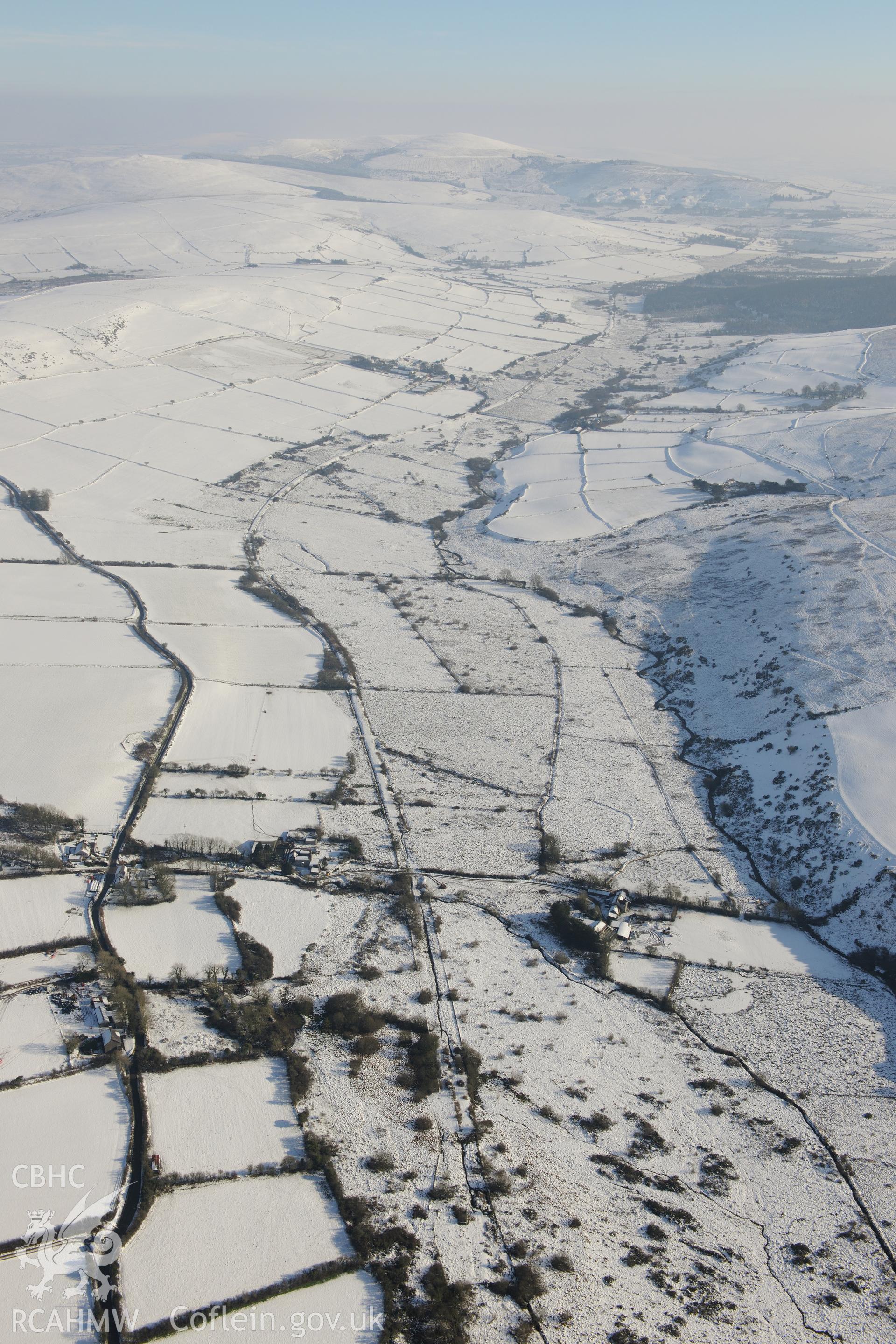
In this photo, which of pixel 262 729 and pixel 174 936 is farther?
pixel 262 729

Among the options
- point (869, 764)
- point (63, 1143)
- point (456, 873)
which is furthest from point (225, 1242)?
point (869, 764)

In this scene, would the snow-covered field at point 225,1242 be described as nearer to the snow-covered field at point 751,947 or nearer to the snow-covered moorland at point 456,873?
the snow-covered moorland at point 456,873

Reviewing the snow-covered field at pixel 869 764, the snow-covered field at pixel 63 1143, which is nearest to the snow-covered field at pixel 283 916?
the snow-covered field at pixel 63 1143

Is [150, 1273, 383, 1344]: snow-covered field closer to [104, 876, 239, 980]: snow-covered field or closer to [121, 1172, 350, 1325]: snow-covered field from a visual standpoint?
[121, 1172, 350, 1325]: snow-covered field

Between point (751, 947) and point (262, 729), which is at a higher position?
point (262, 729)

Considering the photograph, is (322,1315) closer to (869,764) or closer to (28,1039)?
(28,1039)

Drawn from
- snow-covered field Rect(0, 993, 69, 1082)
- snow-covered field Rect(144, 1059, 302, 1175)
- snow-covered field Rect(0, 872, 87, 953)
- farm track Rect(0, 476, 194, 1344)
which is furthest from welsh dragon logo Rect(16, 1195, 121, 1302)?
snow-covered field Rect(0, 872, 87, 953)

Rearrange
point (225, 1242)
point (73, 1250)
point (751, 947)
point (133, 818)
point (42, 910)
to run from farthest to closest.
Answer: point (133, 818)
point (751, 947)
point (42, 910)
point (225, 1242)
point (73, 1250)

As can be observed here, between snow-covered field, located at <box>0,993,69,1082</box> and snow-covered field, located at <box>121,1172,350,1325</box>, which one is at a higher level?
snow-covered field, located at <box>0,993,69,1082</box>

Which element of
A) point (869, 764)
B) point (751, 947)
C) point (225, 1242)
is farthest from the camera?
point (869, 764)

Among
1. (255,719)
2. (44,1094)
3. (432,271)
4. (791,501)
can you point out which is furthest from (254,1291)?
(432,271)

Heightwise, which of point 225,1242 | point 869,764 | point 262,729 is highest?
point 869,764
